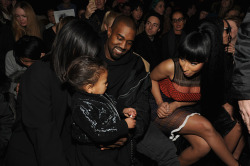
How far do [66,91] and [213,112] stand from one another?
189 centimetres

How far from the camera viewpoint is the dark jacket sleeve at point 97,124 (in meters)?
1.51

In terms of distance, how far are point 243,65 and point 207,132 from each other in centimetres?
95

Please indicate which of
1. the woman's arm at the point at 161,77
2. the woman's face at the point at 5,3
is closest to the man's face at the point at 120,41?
the woman's arm at the point at 161,77

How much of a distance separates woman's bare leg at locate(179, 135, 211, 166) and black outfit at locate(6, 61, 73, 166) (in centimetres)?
139

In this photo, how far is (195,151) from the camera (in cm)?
224

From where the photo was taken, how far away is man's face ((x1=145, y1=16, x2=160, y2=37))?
4.32m

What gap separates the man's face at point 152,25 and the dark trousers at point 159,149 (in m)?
2.72

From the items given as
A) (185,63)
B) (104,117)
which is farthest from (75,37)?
(185,63)

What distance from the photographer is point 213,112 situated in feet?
8.63

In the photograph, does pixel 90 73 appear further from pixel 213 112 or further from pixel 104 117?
pixel 213 112

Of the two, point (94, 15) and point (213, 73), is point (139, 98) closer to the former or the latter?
point (213, 73)

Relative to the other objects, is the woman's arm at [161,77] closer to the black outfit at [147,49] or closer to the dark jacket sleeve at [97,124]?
the dark jacket sleeve at [97,124]

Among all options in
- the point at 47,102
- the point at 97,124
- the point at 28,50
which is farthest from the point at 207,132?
the point at 28,50

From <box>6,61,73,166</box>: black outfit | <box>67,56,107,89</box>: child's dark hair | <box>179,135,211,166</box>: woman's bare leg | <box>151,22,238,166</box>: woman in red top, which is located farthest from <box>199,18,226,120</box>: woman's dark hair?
<box>6,61,73,166</box>: black outfit
